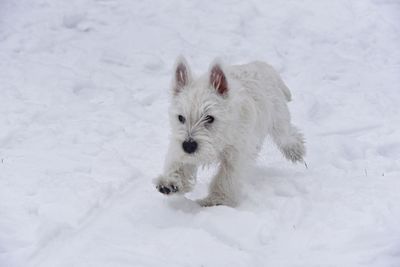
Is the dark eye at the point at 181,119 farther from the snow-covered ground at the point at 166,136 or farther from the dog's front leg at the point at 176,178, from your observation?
the snow-covered ground at the point at 166,136

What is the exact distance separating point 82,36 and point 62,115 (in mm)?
3125

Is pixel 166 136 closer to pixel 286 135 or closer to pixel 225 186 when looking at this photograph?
pixel 286 135

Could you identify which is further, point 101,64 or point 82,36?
point 82,36

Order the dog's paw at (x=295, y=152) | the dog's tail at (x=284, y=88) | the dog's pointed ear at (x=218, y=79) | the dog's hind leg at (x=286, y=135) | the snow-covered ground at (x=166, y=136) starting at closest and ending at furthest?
the snow-covered ground at (x=166, y=136)
the dog's pointed ear at (x=218, y=79)
the dog's hind leg at (x=286, y=135)
the dog's tail at (x=284, y=88)
the dog's paw at (x=295, y=152)

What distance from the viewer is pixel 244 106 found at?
5.57 metres

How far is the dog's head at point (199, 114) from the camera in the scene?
16.8 feet

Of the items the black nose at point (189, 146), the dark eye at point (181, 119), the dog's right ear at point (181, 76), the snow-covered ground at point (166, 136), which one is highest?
the dog's right ear at point (181, 76)

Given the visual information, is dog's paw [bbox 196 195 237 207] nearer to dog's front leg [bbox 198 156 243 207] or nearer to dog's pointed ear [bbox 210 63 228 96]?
dog's front leg [bbox 198 156 243 207]

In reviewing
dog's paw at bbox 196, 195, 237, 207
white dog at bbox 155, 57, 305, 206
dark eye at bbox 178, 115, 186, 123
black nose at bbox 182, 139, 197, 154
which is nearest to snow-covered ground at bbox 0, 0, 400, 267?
dog's paw at bbox 196, 195, 237, 207

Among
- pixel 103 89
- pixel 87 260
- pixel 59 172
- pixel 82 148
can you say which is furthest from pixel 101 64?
pixel 87 260

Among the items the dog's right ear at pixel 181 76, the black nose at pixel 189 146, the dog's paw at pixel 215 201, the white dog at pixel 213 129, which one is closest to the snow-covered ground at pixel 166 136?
the dog's paw at pixel 215 201

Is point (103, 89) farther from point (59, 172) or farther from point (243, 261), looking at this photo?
point (243, 261)

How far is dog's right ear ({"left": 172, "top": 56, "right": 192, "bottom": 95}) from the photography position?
17.7 feet

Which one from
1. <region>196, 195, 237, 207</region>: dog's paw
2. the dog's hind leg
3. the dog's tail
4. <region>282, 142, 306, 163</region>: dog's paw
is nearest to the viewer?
<region>196, 195, 237, 207</region>: dog's paw
